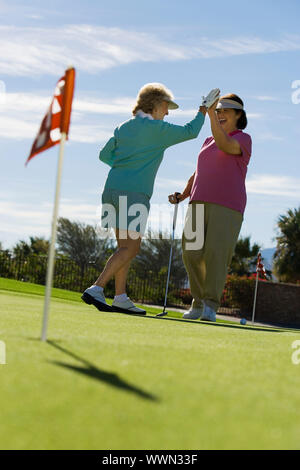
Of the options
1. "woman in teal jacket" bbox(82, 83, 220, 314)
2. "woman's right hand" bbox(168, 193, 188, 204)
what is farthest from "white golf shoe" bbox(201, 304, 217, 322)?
"woman's right hand" bbox(168, 193, 188, 204)

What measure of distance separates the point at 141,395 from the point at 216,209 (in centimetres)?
415

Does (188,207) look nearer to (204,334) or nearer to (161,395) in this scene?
(204,334)

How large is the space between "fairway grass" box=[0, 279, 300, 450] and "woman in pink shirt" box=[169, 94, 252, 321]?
2.82m

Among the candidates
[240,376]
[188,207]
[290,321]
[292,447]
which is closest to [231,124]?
[188,207]

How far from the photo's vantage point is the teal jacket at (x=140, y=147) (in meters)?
5.58

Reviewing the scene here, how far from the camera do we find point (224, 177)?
590cm

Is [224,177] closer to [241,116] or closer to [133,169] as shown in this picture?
[241,116]

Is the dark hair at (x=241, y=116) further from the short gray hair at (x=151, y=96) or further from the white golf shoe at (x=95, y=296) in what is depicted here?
the white golf shoe at (x=95, y=296)

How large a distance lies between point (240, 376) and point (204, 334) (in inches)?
61.8

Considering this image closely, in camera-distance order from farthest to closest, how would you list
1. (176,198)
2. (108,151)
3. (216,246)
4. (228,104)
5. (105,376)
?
(176,198)
(228,104)
(216,246)
(108,151)
(105,376)

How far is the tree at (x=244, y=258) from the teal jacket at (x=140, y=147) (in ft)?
106

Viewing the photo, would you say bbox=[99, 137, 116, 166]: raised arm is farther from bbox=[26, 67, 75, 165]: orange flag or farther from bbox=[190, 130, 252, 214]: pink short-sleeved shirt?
bbox=[26, 67, 75, 165]: orange flag

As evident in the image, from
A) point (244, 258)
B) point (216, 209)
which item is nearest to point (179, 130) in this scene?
point (216, 209)

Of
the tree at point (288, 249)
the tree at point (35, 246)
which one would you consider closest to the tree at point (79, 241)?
the tree at point (35, 246)
